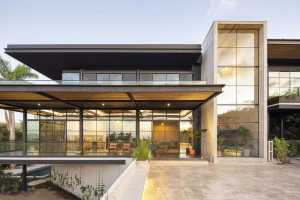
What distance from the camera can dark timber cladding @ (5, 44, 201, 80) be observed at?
16.7m

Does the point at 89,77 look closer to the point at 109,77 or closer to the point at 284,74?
the point at 109,77

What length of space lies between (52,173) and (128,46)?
9.80 m

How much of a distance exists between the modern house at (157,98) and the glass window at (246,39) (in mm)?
65

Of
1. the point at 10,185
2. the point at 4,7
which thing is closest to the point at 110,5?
the point at 4,7

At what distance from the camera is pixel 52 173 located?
51.2 feet

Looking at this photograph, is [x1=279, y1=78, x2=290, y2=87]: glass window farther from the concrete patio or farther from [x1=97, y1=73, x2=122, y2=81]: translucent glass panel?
[x1=97, y1=73, x2=122, y2=81]: translucent glass panel

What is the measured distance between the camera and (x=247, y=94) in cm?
1560

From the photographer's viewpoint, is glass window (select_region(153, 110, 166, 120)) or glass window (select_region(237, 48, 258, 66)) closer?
glass window (select_region(237, 48, 258, 66))

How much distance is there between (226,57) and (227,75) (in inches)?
45.4

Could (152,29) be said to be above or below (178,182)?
above

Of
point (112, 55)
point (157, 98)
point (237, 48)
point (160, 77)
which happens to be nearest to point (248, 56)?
point (237, 48)

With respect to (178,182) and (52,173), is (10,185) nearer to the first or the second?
(52,173)

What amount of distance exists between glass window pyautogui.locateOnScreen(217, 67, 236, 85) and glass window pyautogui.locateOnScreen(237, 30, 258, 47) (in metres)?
1.75

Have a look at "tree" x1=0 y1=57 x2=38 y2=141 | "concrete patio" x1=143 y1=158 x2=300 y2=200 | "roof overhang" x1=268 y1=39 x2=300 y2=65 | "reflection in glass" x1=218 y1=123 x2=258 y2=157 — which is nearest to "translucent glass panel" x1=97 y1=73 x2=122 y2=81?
"reflection in glass" x1=218 y1=123 x2=258 y2=157
